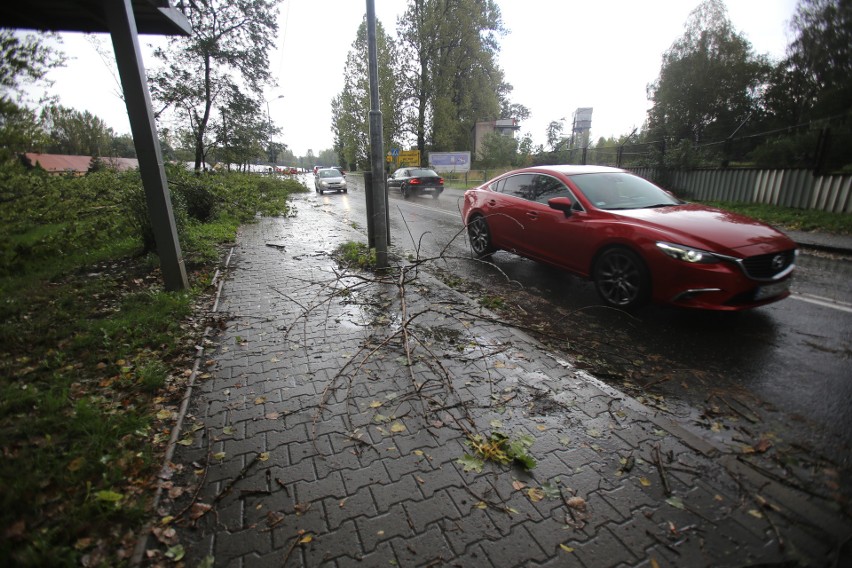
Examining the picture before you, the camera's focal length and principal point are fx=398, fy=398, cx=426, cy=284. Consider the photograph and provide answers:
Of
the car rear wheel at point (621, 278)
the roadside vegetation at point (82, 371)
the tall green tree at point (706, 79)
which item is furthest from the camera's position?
the tall green tree at point (706, 79)

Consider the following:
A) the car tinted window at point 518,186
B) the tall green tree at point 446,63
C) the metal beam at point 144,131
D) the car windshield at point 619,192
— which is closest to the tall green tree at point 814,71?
the car windshield at point 619,192

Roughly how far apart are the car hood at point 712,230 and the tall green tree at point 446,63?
109 feet

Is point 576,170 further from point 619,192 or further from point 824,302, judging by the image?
point 824,302

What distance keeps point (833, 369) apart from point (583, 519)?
10.3 feet

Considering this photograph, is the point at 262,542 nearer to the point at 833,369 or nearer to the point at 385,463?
the point at 385,463

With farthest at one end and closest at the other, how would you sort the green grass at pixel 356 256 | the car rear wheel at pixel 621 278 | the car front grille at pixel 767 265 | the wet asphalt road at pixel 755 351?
the green grass at pixel 356 256 < the car rear wheel at pixel 621 278 < the car front grille at pixel 767 265 < the wet asphalt road at pixel 755 351

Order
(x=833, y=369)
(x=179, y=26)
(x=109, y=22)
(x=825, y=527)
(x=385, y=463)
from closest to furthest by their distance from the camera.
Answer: (x=825, y=527) → (x=385, y=463) → (x=833, y=369) → (x=109, y=22) → (x=179, y=26)

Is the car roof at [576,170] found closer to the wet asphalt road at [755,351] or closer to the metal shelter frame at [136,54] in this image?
the wet asphalt road at [755,351]

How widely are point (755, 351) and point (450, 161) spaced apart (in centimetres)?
3493

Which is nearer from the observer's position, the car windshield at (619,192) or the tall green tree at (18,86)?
the tall green tree at (18,86)

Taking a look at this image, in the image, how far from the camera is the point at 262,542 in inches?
78.5

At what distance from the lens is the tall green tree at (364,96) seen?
35812mm

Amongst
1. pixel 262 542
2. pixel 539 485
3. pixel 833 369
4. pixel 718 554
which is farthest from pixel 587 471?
pixel 833 369

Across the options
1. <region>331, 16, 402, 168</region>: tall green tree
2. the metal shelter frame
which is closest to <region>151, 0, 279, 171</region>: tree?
<region>331, 16, 402, 168</region>: tall green tree
